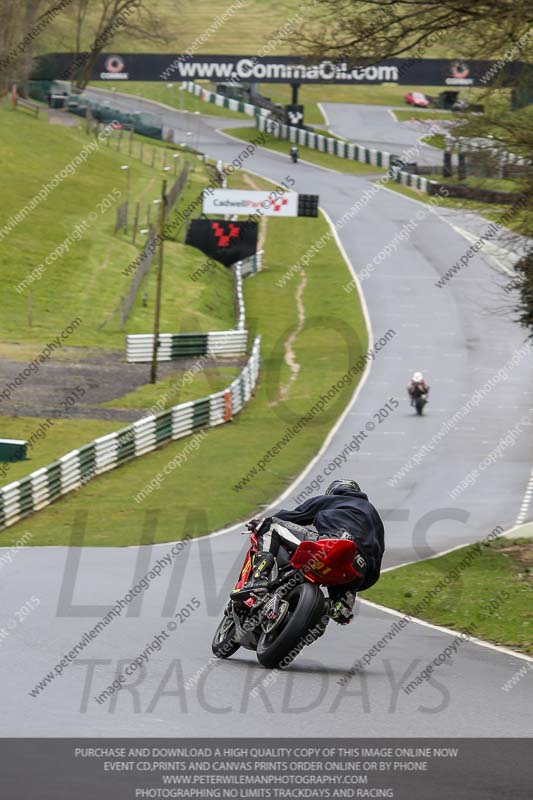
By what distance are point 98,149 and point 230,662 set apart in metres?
71.8

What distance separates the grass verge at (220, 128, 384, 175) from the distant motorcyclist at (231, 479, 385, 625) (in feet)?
242

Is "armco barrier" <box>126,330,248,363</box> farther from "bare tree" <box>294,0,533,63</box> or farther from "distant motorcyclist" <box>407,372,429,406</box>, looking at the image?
"bare tree" <box>294,0,533,63</box>

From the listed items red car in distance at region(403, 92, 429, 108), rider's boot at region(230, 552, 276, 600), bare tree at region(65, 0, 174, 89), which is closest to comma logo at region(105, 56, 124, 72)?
bare tree at region(65, 0, 174, 89)

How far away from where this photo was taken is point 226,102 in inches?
3939

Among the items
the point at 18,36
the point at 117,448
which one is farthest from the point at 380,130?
the point at 117,448

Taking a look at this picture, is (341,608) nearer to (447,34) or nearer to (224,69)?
(447,34)

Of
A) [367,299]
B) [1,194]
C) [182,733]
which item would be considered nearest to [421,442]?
[367,299]

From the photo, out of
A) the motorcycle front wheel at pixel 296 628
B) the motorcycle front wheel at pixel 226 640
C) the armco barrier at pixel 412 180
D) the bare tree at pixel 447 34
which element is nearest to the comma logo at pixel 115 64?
the armco barrier at pixel 412 180

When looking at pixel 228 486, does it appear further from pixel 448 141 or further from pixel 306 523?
pixel 306 523

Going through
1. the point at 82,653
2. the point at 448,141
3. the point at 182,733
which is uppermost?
the point at 448,141

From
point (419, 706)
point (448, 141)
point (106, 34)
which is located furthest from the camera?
point (106, 34)

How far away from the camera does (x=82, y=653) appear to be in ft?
38.0

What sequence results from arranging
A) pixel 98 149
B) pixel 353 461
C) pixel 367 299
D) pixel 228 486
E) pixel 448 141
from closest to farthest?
pixel 448 141 → pixel 228 486 → pixel 353 461 → pixel 367 299 → pixel 98 149

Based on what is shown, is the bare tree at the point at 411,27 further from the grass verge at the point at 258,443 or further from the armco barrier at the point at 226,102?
A: the armco barrier at the point at 226,102
